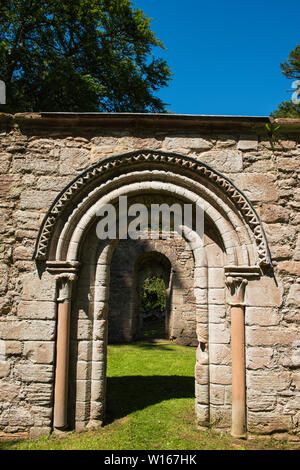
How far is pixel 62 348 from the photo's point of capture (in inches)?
157

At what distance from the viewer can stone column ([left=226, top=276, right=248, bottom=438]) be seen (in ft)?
12.6

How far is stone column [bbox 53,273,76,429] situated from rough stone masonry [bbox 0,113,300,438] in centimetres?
2

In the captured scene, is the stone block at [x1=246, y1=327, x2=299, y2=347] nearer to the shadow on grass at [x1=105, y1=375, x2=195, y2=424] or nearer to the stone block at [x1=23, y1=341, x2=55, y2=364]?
the shadow on grass at [x1=105, y1=375, x2=195, y2=424]

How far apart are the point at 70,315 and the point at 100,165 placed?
1910 mm

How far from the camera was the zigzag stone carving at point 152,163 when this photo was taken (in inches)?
159

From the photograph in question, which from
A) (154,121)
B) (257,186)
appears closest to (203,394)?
(257,186)

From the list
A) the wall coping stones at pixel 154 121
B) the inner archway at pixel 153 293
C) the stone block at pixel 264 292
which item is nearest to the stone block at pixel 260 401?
the stone block at pixel 264 292

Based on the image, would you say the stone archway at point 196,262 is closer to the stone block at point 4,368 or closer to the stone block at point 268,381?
the stone block at point 268,381

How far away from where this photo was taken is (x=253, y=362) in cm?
390

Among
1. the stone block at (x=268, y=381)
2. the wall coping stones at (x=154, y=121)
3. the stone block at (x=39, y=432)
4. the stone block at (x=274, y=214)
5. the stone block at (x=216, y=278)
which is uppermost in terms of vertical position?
the wall coping stones at (x=154, y=121)

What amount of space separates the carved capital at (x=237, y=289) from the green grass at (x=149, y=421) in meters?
1.54

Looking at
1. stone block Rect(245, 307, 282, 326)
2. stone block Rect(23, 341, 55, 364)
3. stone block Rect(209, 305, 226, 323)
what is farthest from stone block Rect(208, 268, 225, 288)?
stone block Rect(23, 341, 55, 364)

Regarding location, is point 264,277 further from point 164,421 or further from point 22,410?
point 22,410

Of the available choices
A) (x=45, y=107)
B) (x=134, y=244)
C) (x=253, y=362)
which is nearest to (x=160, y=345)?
(x=134, y=244)
